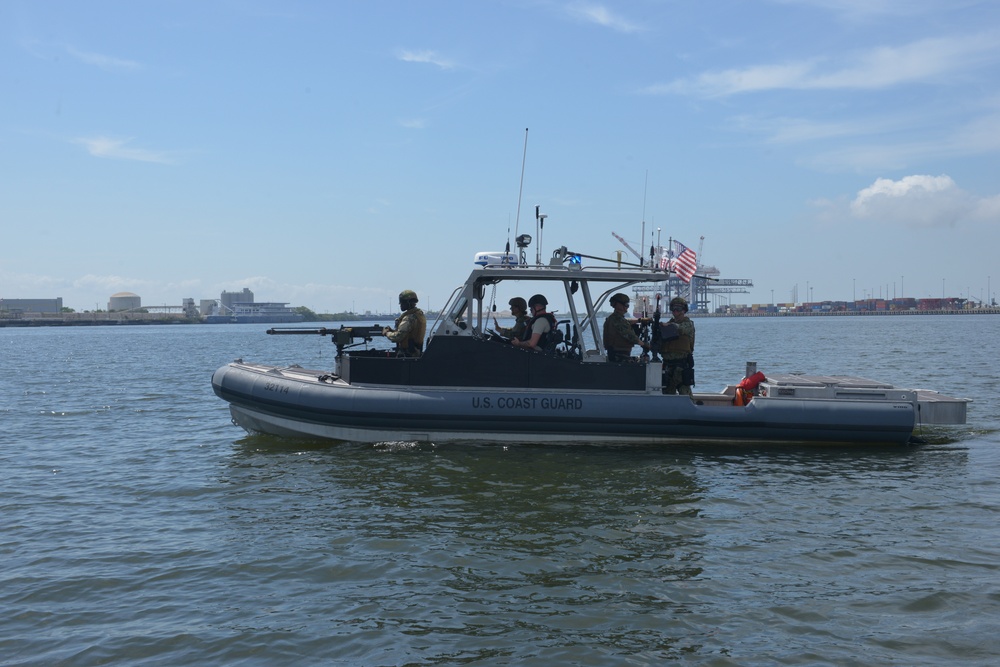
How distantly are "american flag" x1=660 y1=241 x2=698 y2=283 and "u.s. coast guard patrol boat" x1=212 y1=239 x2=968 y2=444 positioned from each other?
13.5 inches

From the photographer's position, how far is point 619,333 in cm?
1097

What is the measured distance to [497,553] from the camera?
22.3 ft

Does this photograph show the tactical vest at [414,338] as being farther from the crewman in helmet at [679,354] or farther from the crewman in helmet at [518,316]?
the crewman in helmet at [679,354]

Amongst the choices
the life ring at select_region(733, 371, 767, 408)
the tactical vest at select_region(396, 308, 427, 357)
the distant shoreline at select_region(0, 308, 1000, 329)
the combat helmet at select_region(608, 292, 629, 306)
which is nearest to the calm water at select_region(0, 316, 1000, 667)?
the life ring at select_region(733, 371, 767, 408)

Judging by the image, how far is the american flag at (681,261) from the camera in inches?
434

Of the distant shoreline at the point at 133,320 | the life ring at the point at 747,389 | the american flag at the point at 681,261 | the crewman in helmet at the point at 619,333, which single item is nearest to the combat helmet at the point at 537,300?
the crewman in helmet at the point at 619,333

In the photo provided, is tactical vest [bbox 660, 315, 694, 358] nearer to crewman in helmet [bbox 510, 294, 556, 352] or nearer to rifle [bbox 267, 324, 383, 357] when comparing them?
crewman in helmet [bbox 510, 294, 556, 352]

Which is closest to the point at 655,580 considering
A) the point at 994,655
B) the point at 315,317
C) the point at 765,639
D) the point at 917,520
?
the point at 765,639

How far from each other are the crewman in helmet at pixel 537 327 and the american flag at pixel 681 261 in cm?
164

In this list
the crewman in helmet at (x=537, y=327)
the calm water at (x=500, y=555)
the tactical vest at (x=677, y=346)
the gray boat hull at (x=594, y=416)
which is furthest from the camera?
the tactical vest at (x=677, y=346)

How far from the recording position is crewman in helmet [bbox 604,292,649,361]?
1095cm

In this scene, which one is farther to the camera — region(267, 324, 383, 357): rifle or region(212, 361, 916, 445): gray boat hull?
region(267, 324, 383, 357): rifle

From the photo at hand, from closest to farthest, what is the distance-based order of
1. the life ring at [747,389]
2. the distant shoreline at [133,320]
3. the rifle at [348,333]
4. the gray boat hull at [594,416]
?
the gray boat hull at [594,416], the life ring at [747,389], the rifle at [348,333], the distant shoreline at [133,320]

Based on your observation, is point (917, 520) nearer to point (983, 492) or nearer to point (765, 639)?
point (983, 492)
